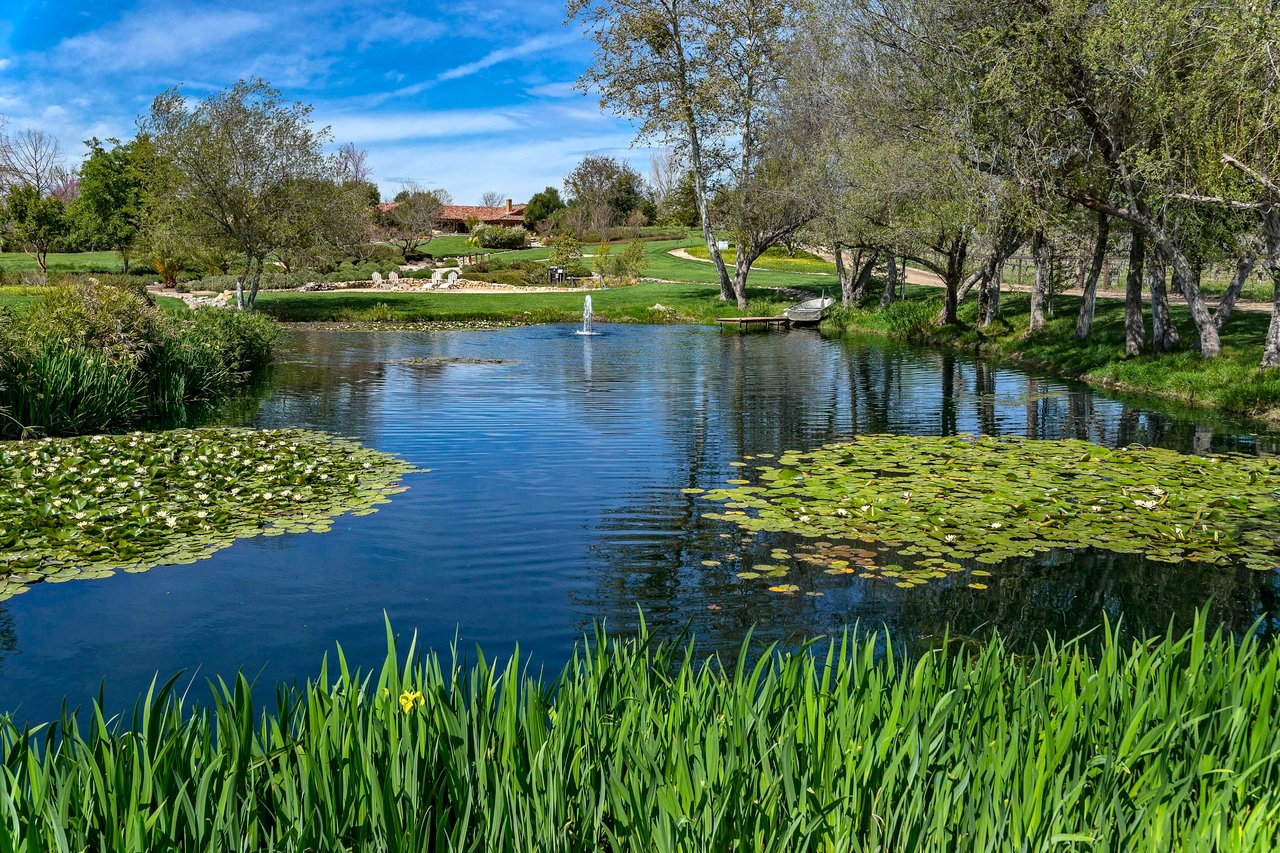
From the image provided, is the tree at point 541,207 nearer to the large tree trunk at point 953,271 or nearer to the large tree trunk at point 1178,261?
the large tree trunk at point 953,271

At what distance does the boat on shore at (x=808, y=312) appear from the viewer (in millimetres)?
43250

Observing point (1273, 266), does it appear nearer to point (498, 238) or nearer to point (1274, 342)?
point (1274, 342)

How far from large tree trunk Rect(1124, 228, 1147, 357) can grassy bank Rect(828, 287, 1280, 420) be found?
0.38m

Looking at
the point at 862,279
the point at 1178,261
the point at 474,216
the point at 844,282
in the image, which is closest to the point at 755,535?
the point at 1178,261

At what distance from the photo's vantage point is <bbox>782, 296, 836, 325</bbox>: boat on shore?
142ft

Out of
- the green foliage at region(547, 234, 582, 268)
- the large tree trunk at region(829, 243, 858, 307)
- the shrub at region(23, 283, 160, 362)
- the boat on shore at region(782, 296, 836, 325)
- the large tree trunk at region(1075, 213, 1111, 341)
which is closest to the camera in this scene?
the shrub at region(23, 283, 160, 362)

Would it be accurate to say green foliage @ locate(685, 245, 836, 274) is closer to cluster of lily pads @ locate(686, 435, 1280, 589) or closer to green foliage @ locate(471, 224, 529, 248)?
green foliage @ locate(471, 224, 529, 248)

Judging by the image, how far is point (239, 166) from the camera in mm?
42875

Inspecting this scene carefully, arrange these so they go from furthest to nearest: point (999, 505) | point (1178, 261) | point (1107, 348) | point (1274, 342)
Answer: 1. point (1107, 348)
2. point (1178, 261)
3. point (1274, 342)
4. point (999, 505)

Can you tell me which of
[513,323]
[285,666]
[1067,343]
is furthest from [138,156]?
[285,666]

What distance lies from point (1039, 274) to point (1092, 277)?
2612 mm

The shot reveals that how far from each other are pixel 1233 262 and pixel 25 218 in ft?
233

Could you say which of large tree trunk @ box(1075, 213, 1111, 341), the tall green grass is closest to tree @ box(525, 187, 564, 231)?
large tree trunk @ box(1075, 213, 1111, 341)

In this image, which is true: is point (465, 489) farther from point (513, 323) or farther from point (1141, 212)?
point (513, 323)
